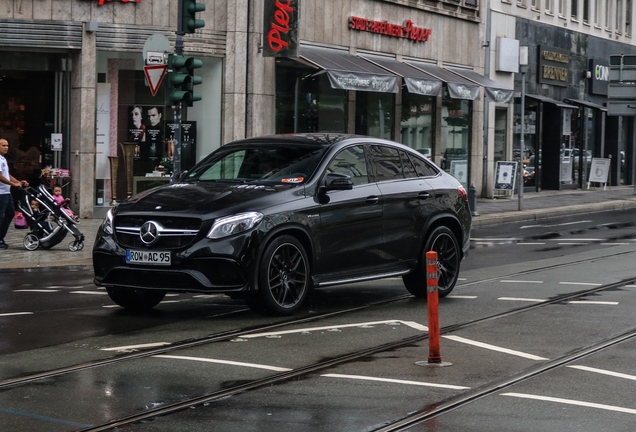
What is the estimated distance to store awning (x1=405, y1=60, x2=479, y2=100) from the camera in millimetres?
30438

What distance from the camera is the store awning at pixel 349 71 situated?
2544 cm

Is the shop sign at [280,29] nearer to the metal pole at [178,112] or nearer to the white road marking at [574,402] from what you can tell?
the metal pole at [178,112]

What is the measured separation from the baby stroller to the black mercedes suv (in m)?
5.92

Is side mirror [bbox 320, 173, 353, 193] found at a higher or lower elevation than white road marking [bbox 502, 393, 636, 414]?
higher

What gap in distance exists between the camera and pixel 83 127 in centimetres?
2253

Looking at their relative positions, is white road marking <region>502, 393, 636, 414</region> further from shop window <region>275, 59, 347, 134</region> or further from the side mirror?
shop window <region>275, 59, 347, 134</region>

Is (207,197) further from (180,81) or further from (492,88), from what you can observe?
(492,88)

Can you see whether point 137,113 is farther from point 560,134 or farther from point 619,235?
point 560,134

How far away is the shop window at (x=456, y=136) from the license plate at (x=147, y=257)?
2369 centimetres

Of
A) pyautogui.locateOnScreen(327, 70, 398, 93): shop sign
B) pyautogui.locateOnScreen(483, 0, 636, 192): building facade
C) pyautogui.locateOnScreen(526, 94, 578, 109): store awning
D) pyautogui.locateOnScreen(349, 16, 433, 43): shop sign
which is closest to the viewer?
pyautogui.locateOnScreen(327, 70, 398, 93): shop sign

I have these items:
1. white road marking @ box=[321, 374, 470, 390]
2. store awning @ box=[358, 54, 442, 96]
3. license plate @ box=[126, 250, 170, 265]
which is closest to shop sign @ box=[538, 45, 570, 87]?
store awning @ box=[358, 54, 442, 96]

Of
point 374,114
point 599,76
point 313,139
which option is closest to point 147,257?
point 313,139

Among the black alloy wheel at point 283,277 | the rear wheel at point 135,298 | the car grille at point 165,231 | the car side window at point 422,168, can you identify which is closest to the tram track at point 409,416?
the black alloy wheel at point 283,277

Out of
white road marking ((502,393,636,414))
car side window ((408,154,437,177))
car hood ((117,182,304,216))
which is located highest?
car side window ((408,154,437,177))
